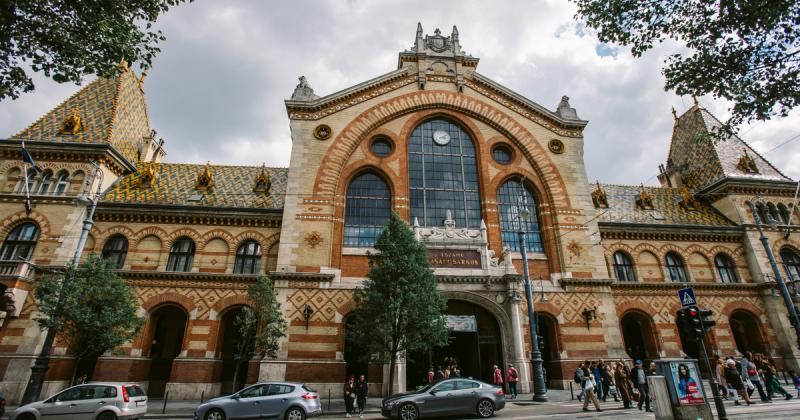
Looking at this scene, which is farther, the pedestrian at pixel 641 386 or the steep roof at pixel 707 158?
the steep roof at pixel 707 158

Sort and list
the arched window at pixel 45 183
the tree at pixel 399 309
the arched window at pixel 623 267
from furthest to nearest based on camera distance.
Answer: the arched window at pixel 623 267 → the arched window at pixel 45 183 → the tree at pixel 399 309

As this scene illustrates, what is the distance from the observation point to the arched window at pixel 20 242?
2139 cm

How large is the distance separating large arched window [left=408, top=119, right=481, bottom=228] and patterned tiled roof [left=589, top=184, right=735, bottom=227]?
31.2 feet

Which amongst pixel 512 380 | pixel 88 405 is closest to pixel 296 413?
pixel 88 405

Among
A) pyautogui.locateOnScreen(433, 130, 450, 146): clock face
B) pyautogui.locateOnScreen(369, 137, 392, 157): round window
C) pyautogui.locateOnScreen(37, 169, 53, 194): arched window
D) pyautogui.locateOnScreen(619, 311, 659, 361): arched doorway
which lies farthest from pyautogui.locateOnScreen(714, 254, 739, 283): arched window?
pyautogui.locateOnScreen(37, 169, 53, 194): arched window

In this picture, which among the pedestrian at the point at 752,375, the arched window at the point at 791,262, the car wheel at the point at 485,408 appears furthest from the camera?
the arched window at the point at 791,262

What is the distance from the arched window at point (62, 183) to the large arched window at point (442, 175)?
807 inches

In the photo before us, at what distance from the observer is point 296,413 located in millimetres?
13586

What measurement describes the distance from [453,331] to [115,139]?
2466cm

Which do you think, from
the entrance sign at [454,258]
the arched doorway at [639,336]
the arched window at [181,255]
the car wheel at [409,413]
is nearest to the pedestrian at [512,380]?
the entrance sign at [454,258]

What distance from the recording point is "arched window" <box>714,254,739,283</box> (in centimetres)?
2694

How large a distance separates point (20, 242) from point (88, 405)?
1407 cm

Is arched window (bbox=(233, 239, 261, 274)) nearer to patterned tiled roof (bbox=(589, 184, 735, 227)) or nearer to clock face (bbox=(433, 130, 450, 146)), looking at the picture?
clock face (bbox=(433, 130, 450, 146))

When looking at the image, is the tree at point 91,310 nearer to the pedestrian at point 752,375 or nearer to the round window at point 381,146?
the round window at point 381,146
